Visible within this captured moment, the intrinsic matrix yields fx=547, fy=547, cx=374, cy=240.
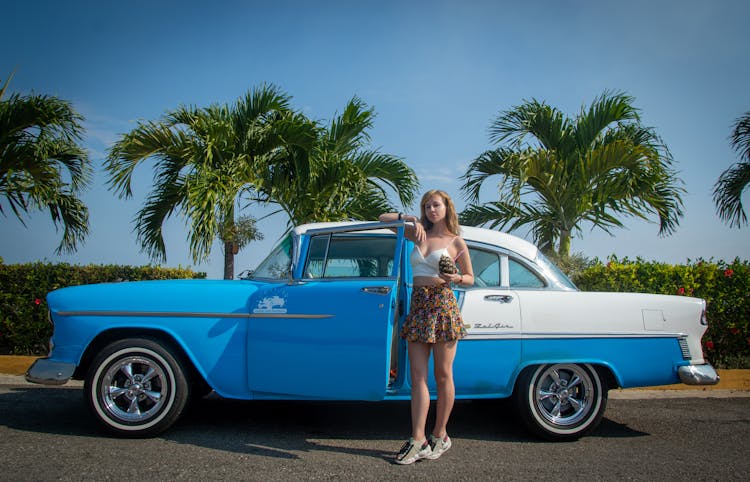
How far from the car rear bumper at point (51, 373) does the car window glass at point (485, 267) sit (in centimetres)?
330

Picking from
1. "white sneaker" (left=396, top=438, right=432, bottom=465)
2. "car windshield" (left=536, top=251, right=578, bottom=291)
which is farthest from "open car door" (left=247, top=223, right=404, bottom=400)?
"car windshield" (left=536, top=251, right=578, bottom=291)

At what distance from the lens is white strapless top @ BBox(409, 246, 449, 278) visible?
152 inches

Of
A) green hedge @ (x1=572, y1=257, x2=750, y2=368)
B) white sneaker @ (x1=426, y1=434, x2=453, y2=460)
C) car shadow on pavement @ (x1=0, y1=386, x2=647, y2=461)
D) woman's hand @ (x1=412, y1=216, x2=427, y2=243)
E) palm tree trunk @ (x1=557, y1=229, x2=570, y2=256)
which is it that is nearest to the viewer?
white sneaker @ (x1=426, y1=434, x2=453, y2=460)

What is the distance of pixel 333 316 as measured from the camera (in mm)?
4133

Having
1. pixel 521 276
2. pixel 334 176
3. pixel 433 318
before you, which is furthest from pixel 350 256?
pixel 334 176

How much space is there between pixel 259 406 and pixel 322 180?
608 cm

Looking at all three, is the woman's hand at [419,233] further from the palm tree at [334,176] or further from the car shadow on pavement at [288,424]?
the palm tree at [334,176]

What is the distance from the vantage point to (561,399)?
14.6 ft

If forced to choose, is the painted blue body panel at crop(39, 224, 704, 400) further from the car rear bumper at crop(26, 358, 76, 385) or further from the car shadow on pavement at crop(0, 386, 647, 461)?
the car shadow on pavement at crop(0, 386, 647, 461)

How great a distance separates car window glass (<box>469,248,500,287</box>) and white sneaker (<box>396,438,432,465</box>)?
140 cm

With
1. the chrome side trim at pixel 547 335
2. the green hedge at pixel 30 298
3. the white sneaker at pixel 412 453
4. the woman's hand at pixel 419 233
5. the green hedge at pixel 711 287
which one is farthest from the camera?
the green hedge at pixel 30 298

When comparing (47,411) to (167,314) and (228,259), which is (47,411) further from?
(228,259)

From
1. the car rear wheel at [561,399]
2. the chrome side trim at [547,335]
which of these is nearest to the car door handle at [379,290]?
the chrome side trim at [547,335]

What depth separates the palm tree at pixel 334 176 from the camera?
1062 cm
